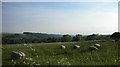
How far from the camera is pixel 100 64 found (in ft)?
53.6

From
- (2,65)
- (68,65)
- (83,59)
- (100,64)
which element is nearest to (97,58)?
(83,59)

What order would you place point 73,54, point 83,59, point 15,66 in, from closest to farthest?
point 15,66
point 83,59
point 73,54

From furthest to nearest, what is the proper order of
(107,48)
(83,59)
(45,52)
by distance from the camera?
(107,48) < (45,52) < (83,59)

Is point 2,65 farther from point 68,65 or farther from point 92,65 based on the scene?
point 92,65

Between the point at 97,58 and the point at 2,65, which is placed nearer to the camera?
the point at 2,65

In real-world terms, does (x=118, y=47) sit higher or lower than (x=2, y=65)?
lower

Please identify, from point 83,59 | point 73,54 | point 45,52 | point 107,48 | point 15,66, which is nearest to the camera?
point 15,66

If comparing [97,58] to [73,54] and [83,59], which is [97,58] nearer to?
[83,59]

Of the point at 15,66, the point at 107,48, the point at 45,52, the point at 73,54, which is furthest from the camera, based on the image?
the point at 107,48

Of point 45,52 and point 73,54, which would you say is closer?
point 73,54

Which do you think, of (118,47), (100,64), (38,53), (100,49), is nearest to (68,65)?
(100,64)

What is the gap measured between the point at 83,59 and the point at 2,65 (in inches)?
238

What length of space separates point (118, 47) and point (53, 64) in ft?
36.1

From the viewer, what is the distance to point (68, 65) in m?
15.8
